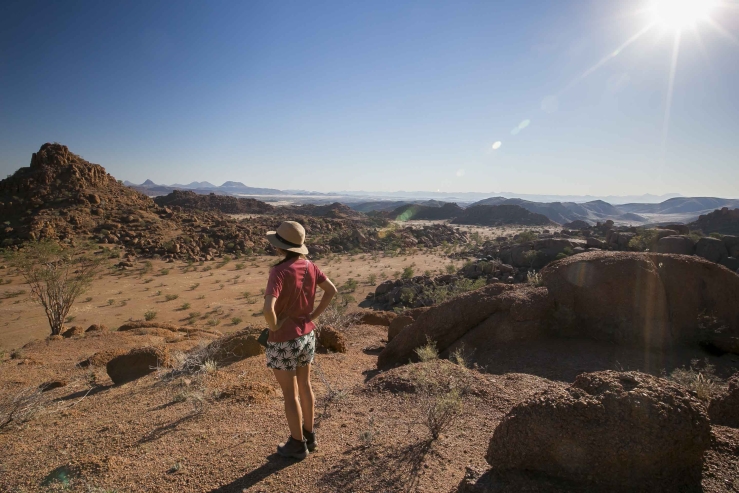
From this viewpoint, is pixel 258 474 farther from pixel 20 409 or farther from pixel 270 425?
pixel 20 409

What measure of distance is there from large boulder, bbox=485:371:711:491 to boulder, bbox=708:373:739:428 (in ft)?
4.00

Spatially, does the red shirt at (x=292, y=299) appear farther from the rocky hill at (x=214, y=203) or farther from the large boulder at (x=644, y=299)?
the rocky hill at (x=214, y=203)

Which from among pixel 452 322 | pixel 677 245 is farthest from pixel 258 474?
pixel 677 245

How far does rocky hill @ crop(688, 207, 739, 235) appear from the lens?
36025 millimetres

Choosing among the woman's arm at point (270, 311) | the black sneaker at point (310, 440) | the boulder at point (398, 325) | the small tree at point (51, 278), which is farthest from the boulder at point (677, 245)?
the small tree at point (51, 278)

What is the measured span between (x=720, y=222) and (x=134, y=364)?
5206cm

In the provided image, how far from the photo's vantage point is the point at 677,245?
16375mm

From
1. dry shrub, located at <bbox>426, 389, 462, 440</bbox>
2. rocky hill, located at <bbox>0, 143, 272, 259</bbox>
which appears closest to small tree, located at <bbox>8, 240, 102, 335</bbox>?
rocky hill, located at <bbox>0, 143, 272, 259</bbox>

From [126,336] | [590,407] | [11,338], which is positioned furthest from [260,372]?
[11,338]

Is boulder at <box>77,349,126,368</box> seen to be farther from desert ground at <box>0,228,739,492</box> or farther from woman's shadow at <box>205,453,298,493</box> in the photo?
woman's shadow at <box>205,453,298,493</box>

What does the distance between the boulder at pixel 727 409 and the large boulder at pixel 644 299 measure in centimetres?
264

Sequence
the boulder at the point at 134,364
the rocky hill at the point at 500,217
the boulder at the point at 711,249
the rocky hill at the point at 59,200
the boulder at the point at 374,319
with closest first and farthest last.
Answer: the boulder at the point at 134,364, the boulder at the point at 374,319, the boulder at the point at 711,249, the rocky hill at the point at 59,200, the rocky hill at the point at 500,217

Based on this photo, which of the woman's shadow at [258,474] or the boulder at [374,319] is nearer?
the woman's shadow at [258,474]

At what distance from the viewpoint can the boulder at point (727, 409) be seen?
116 inches
